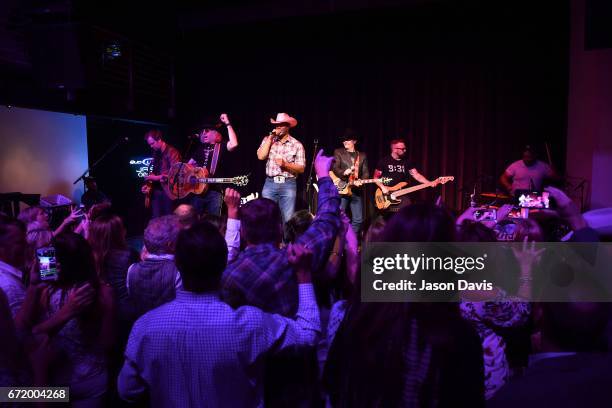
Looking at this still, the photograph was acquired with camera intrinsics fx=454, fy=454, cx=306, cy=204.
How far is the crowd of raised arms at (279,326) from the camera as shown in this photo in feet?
3.58

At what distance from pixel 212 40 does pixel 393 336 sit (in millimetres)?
8795

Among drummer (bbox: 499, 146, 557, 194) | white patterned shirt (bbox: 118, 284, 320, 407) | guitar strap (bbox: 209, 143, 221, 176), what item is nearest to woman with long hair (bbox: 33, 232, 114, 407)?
white patterned shirt (bbox: 118, 284, 320, 407)

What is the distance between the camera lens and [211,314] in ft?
4.67

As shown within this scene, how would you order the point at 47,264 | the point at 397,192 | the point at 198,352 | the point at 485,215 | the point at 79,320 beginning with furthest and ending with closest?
the point at 397,192, the point at 485,215, the point at 47,264, the point at 79,320, the point at 198,352

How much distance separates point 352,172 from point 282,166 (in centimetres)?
126

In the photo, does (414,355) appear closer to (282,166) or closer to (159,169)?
(282,166)

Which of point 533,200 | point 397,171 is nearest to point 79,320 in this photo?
point 533,200

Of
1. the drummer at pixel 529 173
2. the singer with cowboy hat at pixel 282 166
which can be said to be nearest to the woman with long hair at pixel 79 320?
the singer with cowboy hat at pixel 282 166

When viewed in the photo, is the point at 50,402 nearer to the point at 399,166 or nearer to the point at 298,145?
the point at 298,145

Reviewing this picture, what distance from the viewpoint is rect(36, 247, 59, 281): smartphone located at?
7.10 feet

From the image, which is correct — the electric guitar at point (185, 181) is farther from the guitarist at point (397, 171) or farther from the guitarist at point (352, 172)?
the guitarist at point (397, 171)

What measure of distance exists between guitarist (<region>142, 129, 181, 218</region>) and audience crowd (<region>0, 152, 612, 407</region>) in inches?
160

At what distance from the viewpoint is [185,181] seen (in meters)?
6.33

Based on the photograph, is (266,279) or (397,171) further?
(397,171)
